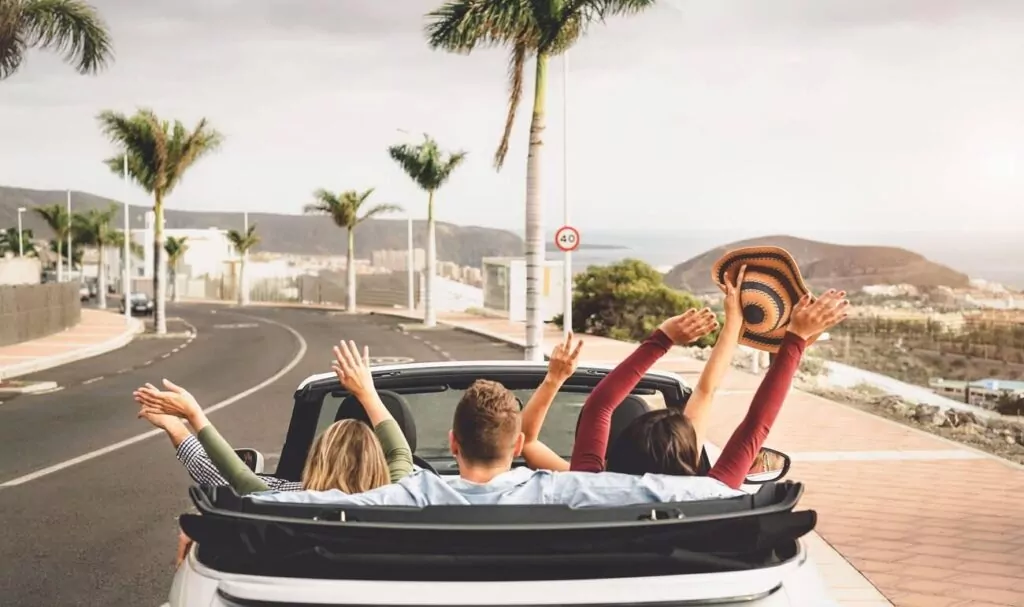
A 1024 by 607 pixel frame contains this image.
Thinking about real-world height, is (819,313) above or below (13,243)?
below

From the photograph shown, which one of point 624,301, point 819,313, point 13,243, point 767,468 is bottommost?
point 624,301

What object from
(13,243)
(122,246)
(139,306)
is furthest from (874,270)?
(13,243)

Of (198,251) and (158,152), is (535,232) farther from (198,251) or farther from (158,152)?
(198,251)

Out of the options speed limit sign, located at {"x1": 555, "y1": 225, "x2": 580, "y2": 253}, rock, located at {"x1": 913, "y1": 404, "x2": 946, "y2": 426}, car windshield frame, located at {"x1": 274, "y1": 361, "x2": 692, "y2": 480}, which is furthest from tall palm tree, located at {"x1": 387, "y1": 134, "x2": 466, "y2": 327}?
car windshield frame, located at {"x1": 274, "y1": 361, "x2": 692, "y2": 480}

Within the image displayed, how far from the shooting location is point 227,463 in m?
3.55

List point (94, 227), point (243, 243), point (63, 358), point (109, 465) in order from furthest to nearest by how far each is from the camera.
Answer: point (94, 227)
point (243, 243)
point (63, 358)
point (109, 465)

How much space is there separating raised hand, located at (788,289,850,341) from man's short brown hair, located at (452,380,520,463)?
808 millimetres

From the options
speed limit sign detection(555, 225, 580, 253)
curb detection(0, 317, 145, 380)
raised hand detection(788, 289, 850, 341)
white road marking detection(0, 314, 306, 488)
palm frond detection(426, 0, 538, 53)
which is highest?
palm frond detection(426, 0, 538, 53)

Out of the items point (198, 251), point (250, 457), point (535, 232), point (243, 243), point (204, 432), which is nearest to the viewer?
point (204, 432)

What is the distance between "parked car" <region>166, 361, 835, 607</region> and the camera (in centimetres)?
269

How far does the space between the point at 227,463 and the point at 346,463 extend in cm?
49

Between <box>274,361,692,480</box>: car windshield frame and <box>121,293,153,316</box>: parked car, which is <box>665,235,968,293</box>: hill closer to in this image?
<box>274,361,692,480</box>: car windshield frame

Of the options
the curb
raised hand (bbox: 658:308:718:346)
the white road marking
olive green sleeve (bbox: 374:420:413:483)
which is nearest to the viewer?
olive green sleeve (bbox: 374:420:413:483)

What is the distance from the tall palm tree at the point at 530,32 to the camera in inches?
855
